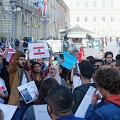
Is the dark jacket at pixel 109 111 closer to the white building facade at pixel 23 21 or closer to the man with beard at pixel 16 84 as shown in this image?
the man with beard at pixel 16 84

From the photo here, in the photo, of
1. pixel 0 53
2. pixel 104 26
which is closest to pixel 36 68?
pixel 0 53

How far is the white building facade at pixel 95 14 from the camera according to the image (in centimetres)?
10844

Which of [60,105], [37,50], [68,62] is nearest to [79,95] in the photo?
[60,105]

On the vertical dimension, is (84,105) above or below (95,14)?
below

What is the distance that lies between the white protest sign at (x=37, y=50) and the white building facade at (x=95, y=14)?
330 ft

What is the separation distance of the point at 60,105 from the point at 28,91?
93.9 inches

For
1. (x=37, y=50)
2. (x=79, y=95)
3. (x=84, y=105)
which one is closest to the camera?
(x=84, y=105)

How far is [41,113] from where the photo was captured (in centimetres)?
363

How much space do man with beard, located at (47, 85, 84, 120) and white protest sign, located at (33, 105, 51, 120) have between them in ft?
2.67

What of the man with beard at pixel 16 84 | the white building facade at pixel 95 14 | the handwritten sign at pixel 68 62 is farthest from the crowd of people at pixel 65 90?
the white building facade at pixel 95 14

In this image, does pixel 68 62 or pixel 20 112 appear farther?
pixel 68 62

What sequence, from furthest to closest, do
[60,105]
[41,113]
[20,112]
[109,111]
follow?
1. [20,112]
2. [41,113]
3. [109,111]
4. [60,105]

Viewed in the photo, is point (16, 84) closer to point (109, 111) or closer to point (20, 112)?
point (20, 112)

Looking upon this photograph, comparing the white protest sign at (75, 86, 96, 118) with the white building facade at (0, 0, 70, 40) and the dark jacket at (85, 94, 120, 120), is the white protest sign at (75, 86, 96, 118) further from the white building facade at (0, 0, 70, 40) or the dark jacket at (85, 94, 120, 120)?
the white building facade at (0, 0, 70, 40)
